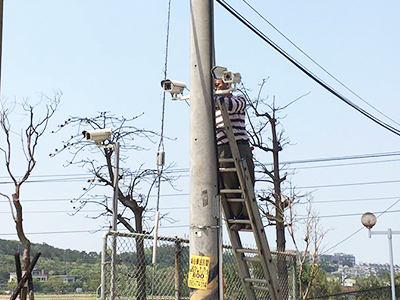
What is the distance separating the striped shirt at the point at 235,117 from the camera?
6016mm

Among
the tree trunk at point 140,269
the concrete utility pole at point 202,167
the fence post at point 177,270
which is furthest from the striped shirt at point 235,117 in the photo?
the tree trunk at point 140,269

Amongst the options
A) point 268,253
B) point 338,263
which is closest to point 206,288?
point 268,253

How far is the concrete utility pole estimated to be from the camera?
5.40 m

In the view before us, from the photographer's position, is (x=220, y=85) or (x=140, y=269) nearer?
(x=220, y=85)

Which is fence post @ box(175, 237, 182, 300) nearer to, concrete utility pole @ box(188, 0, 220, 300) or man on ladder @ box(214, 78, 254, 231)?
man on ladder @ box(214, 78, 254, 231)

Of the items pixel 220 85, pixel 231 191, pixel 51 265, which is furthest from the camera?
pixel 51 265

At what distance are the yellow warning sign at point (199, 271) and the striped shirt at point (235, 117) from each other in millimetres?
1294

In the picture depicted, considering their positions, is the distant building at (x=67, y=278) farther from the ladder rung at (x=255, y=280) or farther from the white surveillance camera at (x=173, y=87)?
the white surveillance camera at (x=173, y=87)

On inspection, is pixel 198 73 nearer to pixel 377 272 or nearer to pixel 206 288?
pixel 206 288

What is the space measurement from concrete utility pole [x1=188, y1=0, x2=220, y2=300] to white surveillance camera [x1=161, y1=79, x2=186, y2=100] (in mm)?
169

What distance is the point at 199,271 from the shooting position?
538 centimetres

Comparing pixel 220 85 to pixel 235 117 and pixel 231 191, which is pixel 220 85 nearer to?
pixel 235 117

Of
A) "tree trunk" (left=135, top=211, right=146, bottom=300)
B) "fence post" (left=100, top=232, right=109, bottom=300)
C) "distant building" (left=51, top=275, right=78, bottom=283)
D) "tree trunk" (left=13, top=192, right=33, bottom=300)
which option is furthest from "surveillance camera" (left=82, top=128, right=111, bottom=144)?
"distant building" (left=51, top=275, right=78, bottom=283)

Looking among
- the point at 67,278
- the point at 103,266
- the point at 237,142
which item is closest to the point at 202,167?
the point at 237,142
